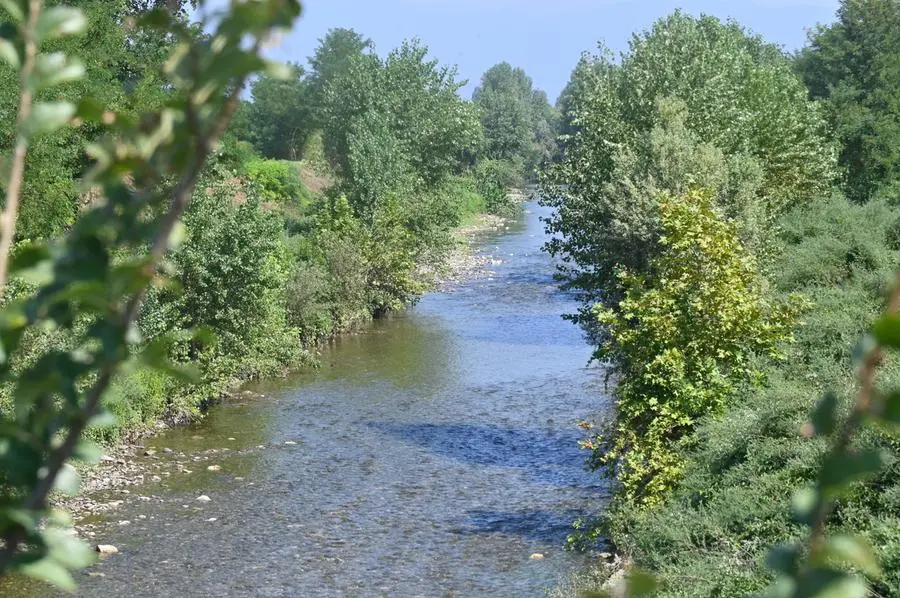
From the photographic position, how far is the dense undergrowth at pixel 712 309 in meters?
12.0

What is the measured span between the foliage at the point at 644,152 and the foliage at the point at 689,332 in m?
5.04

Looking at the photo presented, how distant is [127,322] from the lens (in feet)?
5.21

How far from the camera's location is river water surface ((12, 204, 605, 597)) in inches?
585

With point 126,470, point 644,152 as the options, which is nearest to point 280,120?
point 644,152

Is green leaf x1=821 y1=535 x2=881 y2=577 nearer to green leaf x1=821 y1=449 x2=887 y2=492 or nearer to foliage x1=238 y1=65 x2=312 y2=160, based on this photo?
green leaf x1=821 y1=449 x2=887 y2=492

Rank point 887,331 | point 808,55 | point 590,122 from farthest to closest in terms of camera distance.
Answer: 1. point 808,55
2. point 590,122
3. point 887,331

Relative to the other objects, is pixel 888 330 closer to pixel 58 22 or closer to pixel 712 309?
pixel 58 22

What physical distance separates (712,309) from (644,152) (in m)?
8.49

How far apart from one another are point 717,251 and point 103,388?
1469cm

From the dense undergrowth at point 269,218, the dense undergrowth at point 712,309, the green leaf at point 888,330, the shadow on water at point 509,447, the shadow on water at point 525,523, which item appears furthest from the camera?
the dense undergrowth at point 269,218

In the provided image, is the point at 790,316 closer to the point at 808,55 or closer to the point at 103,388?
the point at 103,388

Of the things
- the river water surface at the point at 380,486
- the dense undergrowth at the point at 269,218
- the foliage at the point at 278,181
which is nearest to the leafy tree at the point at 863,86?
the dense undergrowth at the point at 269,218

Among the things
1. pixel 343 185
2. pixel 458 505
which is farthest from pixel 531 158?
pixel 458 505

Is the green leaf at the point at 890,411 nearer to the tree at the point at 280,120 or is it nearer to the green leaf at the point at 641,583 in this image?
the green leaf at the point at 641,583
